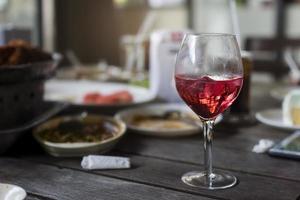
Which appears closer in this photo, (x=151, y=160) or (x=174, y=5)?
(x=151, y=160)

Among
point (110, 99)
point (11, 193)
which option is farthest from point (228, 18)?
point (11, 193)

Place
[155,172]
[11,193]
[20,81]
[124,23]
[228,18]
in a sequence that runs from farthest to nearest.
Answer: [228,18] → [124,23] → [20,81] → [155,172] → [11,193]

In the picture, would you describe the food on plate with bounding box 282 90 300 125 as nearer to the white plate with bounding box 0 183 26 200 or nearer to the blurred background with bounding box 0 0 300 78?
the blurred background with bounding box 0 0 300 78

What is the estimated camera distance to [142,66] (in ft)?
6.48

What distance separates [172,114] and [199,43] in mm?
516

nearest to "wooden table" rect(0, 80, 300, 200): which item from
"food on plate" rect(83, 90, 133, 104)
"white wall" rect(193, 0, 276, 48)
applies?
"food on plate" rect(83, 90, 133, 104)

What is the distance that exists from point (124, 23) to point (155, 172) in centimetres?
297

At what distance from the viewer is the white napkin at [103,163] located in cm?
81

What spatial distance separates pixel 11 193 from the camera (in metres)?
0.66

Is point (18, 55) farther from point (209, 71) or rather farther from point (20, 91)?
point (209, 71)

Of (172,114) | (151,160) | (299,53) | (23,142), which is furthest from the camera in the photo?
(299,53)

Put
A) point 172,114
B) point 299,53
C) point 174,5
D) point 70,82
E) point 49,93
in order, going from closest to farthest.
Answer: point 172,114 < point 49,93 < point 70,82 < point 299,53 < point 174,5

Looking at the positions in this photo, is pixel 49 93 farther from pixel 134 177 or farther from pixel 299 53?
pixel 299 53

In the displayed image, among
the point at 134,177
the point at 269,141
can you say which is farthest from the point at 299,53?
the point at 134,177
